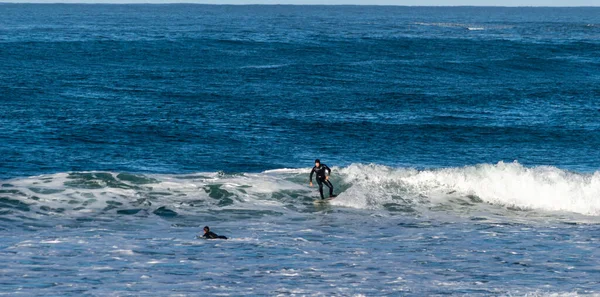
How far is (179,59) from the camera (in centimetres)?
8569

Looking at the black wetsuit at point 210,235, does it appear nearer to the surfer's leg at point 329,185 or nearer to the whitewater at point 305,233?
the whitewater at point 305,233

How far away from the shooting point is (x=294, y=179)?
123 ft

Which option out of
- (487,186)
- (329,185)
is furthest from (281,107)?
(487,186)

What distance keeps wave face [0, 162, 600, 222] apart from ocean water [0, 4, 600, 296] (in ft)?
0.35

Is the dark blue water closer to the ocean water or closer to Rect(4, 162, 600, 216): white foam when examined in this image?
the ocean water

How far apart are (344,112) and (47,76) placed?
2655 cm

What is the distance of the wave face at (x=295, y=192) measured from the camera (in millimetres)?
32469

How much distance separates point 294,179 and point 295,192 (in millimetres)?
2023

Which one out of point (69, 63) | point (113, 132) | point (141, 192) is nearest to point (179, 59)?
point (69, 63)

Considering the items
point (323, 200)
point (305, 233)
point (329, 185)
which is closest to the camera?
point (305, 233)

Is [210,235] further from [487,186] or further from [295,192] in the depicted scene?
[487,186]

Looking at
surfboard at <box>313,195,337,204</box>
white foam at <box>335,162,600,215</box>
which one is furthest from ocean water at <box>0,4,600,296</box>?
surfboard at <box>313,195,337,204</box>

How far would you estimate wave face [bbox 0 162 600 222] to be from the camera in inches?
1278

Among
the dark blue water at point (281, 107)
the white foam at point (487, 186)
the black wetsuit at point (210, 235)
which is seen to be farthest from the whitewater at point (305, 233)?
the dark blue water at point (281, 107)
